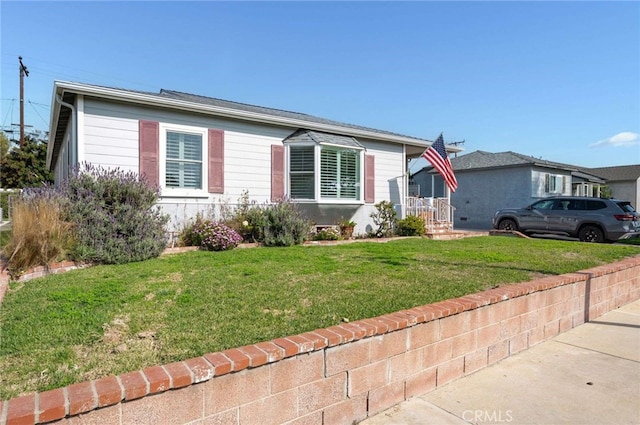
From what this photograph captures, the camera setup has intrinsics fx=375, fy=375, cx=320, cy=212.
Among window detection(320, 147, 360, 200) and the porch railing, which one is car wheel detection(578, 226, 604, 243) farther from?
window detection(320, 147, 360, 200)

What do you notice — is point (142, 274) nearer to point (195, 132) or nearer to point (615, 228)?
point (195, 132)

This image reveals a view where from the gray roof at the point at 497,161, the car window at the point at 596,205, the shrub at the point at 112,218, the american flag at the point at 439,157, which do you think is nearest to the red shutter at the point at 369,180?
the american flag at the point at 439,157

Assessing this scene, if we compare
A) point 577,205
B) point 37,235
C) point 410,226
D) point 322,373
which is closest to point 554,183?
point 577,205

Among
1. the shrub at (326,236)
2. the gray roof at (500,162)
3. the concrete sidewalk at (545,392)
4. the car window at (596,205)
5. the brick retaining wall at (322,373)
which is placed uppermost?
the gray roof at (500,162)

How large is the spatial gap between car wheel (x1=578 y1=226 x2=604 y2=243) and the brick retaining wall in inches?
403

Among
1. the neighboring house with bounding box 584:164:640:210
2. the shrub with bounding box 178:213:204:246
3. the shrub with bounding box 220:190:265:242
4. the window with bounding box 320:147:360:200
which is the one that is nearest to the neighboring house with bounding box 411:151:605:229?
the neighboring house with bounding box 584:164:640:210

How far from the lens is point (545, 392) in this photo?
9.61 feet

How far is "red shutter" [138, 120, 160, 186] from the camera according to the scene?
7.91m

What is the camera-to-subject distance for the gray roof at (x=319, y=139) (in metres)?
9.88

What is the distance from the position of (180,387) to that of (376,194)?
397 inches

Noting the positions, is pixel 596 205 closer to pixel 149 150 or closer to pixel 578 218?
pixel 578 218

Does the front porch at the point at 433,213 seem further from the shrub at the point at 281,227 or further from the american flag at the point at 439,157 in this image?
the shrub at the point at 281,227
